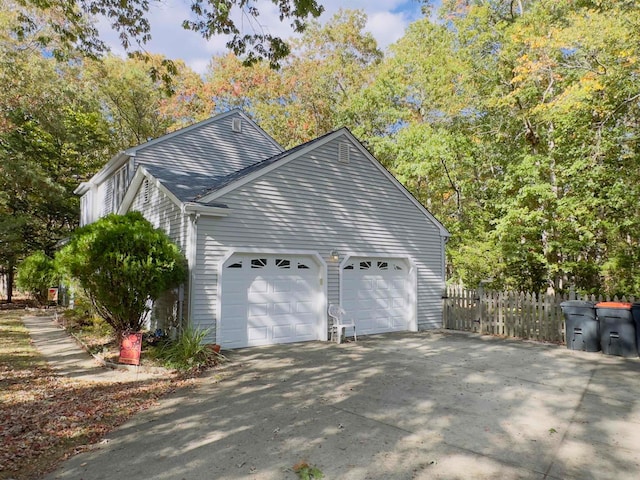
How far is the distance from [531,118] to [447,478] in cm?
1433

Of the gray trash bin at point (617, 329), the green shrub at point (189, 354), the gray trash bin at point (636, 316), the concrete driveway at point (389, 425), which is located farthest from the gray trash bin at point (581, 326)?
the green shrub at point (189, 354)

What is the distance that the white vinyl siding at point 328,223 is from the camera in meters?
8.52

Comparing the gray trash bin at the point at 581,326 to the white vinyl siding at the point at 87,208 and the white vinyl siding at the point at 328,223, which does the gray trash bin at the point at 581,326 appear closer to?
the white vinyl siding at the point at 328,223

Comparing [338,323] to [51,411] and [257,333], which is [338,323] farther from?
[51,411]

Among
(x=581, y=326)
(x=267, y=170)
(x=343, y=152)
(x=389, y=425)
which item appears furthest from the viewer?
(x=343, y=152)

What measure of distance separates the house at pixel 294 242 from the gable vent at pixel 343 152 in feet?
0.09

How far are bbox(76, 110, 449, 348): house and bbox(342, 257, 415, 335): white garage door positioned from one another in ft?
0.10

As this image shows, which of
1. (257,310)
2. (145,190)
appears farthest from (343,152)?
(145,190)

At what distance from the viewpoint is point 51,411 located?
505cm

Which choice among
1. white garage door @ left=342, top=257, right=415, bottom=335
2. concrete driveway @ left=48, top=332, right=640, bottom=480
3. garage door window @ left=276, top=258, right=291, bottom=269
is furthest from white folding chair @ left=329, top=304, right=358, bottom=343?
concrete driveway @ left=48, top=332, right=640, bottom=480

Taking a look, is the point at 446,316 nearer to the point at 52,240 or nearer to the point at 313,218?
the point at 313,218

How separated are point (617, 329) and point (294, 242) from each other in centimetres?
721

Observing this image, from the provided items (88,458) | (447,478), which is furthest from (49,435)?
(447,478)

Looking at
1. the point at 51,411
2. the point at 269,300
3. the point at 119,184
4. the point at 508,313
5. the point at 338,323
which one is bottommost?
the point at 51,411
